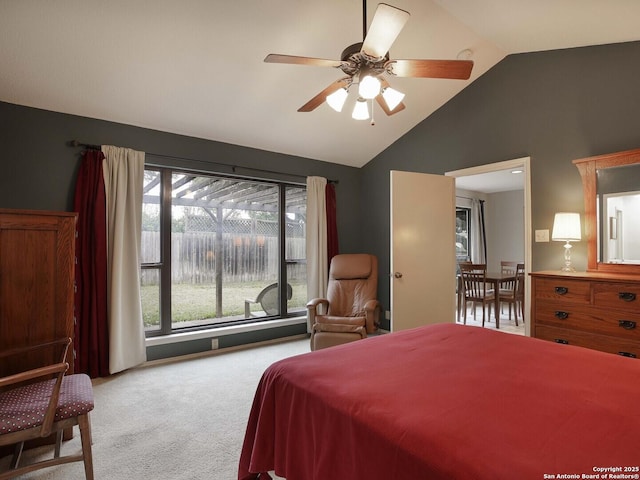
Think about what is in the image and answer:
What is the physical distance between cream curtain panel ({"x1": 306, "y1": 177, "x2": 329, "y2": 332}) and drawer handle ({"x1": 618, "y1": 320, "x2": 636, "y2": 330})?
2897 millimetres

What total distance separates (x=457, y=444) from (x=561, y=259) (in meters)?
2.83

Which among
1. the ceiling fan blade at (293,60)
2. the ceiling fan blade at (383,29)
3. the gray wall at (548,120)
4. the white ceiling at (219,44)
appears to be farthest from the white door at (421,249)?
the ceiling fan blade at (383,29)

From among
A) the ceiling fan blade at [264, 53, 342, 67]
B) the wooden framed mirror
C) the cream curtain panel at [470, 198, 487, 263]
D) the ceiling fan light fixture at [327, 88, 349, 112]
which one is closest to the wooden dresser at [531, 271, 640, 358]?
the wooden framed mirror

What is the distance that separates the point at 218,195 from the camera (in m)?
4.03

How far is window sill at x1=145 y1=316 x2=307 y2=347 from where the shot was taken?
3.44 metres

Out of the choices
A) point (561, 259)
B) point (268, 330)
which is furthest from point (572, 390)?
point (268, 330)

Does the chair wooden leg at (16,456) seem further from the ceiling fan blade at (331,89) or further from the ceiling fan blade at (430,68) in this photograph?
the ceiling fan blade at (430,68)

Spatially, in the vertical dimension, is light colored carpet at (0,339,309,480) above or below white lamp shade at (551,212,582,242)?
below

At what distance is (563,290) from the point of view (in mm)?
2457

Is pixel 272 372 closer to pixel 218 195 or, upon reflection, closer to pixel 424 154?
pixel 218 195

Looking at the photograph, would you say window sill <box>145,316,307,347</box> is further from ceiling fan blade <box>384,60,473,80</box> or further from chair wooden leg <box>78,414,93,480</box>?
ceiling fan blade <box>384,60,473,80</box>

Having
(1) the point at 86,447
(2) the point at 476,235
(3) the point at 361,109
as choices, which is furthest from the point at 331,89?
(2) the point at 476,235

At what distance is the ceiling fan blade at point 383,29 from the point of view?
1511mm

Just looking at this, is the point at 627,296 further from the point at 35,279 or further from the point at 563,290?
the point at 35,279
